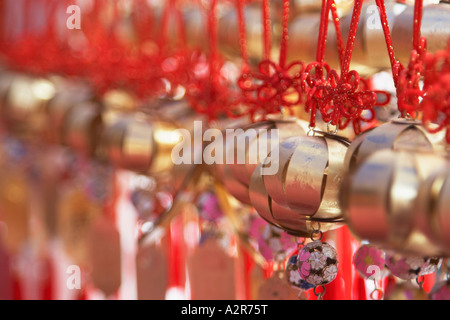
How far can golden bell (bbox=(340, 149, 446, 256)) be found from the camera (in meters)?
0.34

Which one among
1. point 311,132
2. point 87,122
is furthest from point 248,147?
point 87,122

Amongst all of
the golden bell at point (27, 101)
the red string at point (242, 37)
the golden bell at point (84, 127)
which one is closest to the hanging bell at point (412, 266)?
the red string at point (242, 37)

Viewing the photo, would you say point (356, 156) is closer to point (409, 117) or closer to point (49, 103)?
point (409, 117)

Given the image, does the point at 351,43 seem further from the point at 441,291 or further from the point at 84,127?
the point at 84,127

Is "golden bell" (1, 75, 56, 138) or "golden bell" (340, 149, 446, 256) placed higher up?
"golden bell" (1, 75, 56, 138)

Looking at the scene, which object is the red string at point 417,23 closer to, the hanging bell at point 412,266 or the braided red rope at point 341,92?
the braided red rope at point 341,92

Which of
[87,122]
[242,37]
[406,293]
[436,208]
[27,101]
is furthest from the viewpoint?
[27,101]

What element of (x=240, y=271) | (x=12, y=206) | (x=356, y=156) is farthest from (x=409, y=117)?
(x=12, y=206)

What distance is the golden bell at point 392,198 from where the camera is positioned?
0.34 meters

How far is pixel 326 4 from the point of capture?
1.71ft

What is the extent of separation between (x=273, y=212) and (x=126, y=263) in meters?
0.61

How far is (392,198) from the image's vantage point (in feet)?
1.12

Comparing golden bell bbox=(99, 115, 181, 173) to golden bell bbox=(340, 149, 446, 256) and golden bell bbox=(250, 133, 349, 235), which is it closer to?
golden bell bbox=(250, 133, 349, 235)

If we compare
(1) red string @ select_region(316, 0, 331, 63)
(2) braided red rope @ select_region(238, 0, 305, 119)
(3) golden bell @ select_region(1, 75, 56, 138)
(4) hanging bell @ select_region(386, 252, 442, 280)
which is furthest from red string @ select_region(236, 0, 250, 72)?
(3) golden bell @ select_region(1, 75, 56, 138)
